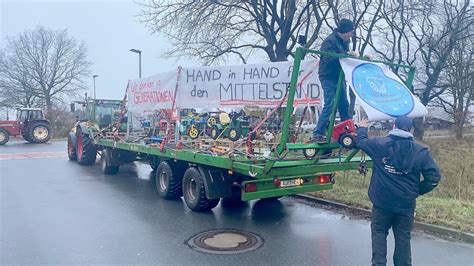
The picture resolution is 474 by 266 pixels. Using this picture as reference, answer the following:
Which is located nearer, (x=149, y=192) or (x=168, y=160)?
(x=168, y=160)

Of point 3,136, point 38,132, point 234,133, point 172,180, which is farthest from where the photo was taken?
point 38,132

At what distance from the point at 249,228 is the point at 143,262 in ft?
6.74

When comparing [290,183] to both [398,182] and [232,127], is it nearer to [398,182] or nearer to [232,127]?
[232,127]

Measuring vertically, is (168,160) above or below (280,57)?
below

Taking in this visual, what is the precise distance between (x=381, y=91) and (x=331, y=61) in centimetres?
81

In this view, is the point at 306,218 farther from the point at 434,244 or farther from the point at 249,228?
the point at 434,244

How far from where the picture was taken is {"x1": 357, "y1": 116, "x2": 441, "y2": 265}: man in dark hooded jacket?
4.12 metres

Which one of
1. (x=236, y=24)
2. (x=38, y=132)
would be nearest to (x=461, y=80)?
(x=236, y=24)

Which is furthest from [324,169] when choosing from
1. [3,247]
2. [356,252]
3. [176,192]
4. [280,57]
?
[280,57]

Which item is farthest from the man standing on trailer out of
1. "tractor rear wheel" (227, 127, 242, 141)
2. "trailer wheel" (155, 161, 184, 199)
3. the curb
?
"trailer wheel" (155, 161, 184, 199)

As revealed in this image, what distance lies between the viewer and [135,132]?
11836 mm

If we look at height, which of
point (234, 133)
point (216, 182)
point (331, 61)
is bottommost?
point (216, 182)

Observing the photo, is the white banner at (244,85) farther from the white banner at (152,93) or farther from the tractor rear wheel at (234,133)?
the tractor rear wheel at (234,133)

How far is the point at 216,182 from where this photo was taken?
23.8 ft
